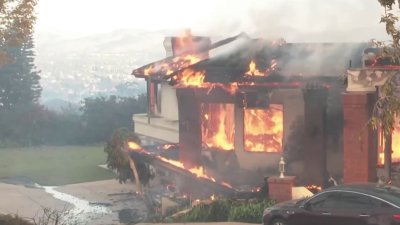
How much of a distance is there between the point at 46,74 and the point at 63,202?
104065 mm

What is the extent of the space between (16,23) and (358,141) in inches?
338

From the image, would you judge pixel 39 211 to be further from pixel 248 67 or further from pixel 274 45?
pixel 274 45

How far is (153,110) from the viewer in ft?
84.8

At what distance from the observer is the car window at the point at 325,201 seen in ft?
33.1

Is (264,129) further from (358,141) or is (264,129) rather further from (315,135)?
(358,141)

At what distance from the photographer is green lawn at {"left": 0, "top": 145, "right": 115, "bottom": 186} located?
2613 centimetres

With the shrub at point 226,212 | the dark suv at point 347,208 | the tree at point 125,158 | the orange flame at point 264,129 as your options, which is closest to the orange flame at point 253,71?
the orange flame at point 264,129

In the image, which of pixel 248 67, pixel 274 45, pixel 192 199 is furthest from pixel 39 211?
pixel 274 45

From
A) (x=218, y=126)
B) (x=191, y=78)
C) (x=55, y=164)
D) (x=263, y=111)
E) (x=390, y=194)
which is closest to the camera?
(x=390, y=194)

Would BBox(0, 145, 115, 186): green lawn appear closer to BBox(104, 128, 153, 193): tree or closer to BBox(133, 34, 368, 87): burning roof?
BBox(104, 128, 153, 193): tree

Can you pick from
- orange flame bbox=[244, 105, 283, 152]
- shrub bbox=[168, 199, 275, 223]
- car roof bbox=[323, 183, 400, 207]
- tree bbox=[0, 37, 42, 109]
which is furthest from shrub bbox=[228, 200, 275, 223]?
tree bbox=[0, 37, 42, 109]

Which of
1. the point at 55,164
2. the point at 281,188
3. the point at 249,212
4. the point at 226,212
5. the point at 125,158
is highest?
the point at 125,158

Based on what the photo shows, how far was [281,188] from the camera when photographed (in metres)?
14.2

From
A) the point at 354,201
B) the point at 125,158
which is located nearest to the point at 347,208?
the point at 354,201
